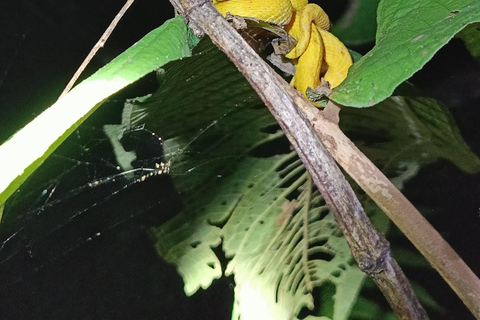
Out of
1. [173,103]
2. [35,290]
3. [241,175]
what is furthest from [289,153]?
[35,290]

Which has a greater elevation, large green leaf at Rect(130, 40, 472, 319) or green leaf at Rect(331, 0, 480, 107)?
green leaf at Rect(331, 0, 480, 107)

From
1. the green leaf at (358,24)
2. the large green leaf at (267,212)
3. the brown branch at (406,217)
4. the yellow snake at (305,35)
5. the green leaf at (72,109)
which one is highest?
the green leaf at (72,109)

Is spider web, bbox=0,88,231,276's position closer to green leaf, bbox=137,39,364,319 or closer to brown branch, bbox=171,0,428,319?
green leaf, bbox=137,39,364,319

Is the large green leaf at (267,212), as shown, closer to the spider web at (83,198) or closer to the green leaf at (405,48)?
the spider web at (83,198)

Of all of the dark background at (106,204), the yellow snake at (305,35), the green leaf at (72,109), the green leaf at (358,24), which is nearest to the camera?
the green leaf at (72,109)

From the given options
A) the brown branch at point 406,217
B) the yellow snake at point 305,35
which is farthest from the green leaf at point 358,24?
the brown branch at point 406,217

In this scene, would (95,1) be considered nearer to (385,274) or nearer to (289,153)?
(289,153)

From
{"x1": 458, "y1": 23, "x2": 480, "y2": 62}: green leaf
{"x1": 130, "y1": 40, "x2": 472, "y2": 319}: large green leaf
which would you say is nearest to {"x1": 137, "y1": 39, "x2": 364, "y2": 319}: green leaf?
{"x1": 130, "y1": 40, "x2": 472, "y2": 319}: large green leaf

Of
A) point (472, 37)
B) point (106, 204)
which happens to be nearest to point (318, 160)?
point (472, 37)
